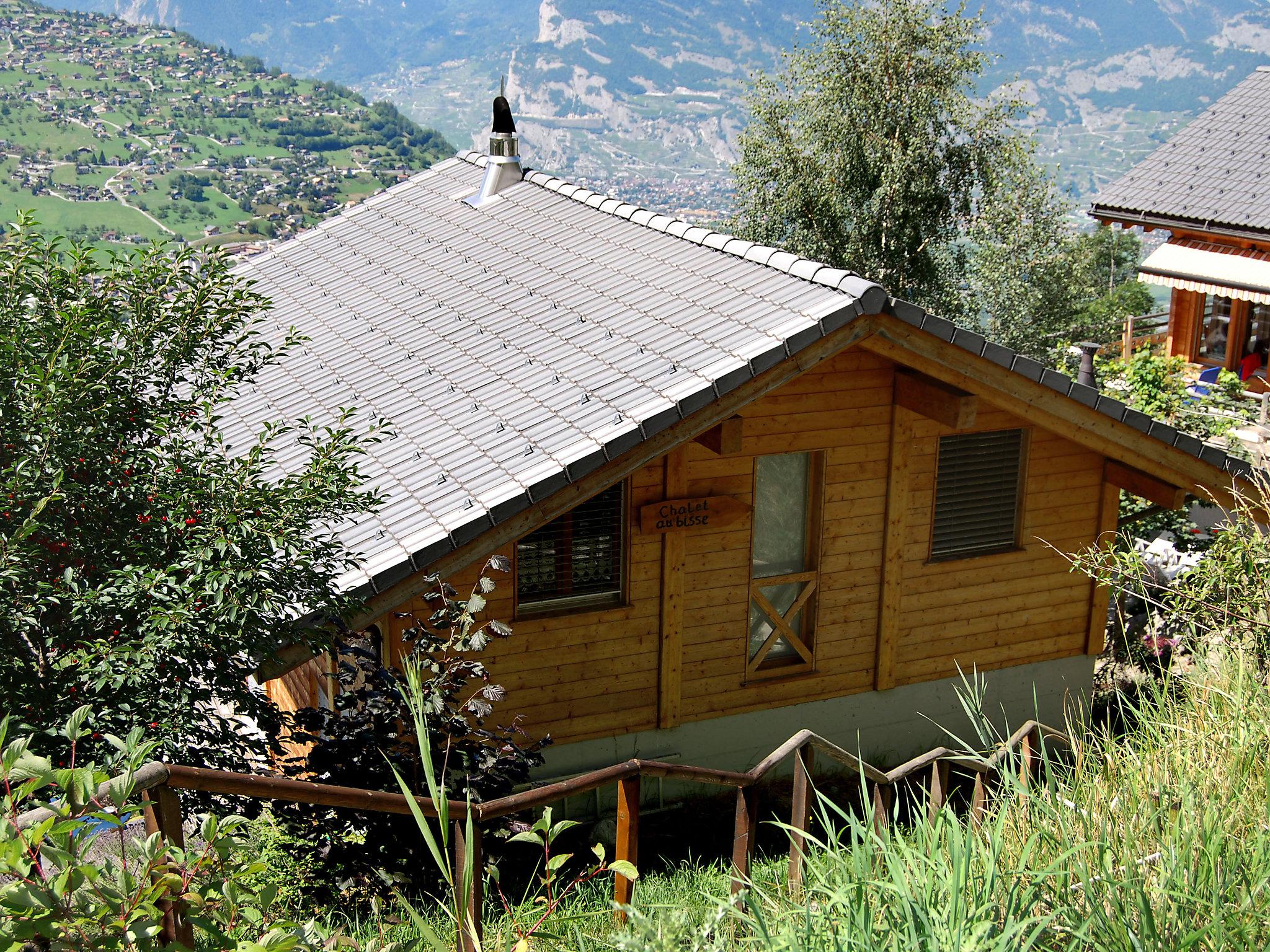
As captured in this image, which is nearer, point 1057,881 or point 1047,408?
point 1057,881

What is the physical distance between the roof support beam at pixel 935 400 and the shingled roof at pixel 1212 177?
51.0 ft

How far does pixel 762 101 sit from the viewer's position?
32.3m

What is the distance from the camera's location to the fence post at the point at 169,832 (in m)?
3.14

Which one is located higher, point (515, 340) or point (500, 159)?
point (500, 159)

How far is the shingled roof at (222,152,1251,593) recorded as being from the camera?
25.3ft

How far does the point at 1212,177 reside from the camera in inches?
947

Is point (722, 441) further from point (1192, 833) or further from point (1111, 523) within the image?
point (1192, 833)

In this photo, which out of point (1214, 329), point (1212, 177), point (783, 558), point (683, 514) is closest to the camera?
point (683, 514)

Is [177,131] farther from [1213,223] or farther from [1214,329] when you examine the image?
[1213,223]

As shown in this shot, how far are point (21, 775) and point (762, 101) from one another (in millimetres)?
31782

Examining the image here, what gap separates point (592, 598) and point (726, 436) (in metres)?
1.68

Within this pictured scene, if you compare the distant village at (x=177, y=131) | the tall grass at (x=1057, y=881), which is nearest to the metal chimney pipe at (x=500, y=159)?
the tall grass at (x=1057, y=881)

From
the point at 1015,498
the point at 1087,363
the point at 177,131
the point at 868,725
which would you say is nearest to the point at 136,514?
the point at 868,725

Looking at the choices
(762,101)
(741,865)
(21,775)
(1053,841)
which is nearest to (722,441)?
(741,865)
